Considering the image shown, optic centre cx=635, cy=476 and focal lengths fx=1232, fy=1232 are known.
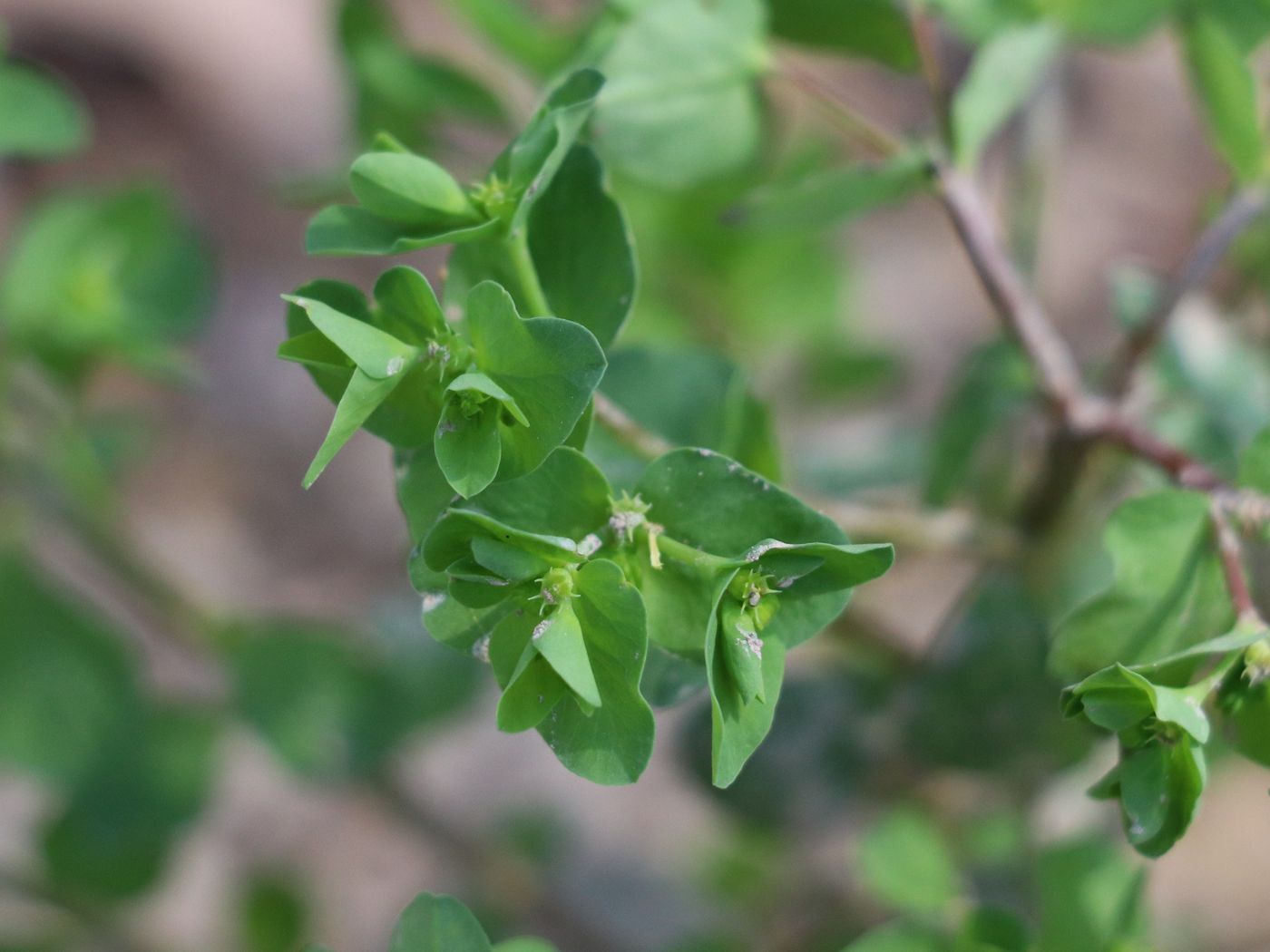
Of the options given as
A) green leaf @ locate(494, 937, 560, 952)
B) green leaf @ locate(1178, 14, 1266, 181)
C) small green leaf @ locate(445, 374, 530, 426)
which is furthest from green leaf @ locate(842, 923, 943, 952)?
green leaf @ locate(1178, 14, 1266, 181)

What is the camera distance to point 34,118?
3.00ft

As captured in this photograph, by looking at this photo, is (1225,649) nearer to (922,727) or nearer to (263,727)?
(922,727)

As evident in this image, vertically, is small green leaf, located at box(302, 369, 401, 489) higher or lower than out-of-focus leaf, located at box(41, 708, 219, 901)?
lower

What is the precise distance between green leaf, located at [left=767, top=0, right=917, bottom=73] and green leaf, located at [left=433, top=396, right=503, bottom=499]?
18.5 inches

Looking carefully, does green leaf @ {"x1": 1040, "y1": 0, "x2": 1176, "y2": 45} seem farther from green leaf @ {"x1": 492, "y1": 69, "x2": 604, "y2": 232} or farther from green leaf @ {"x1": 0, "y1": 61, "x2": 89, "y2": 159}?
green leaf @ {"x1": 0, "y1": 61, "x2": 89, "y2": 159}

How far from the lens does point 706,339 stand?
1437 mm

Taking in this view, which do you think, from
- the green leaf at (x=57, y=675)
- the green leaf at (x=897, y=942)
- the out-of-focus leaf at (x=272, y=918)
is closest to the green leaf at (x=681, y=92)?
the green leaf at (x=897, y=942)

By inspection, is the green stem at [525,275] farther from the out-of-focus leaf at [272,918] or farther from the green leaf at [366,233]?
the out-of-focus leaf at [272,918]

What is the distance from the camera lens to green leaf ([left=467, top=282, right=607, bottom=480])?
498 mm

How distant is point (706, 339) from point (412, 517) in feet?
3.02

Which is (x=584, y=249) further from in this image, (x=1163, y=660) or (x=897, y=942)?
(x=897, y=942)

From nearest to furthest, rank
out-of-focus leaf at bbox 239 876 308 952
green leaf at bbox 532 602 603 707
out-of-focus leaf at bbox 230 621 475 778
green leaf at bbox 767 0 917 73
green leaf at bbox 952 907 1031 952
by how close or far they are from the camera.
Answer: green leaf at bbox 532 602 603 707 < green leaf at bbox 952 907 1031 952 < green leaf at bbox 767 0 917 73 < out-of-focus leaf at bbox 230 621 475 778 < out-of-focus leaf at bbox 239 876 308 952

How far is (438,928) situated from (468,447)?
224mm

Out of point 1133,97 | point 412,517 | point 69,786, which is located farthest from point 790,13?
point 1133,97
